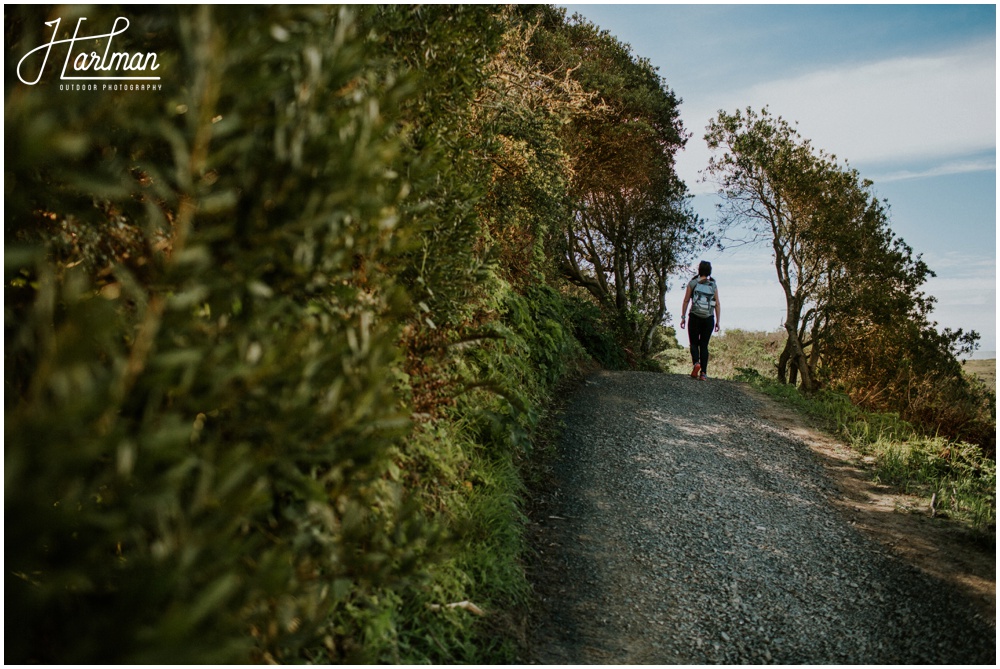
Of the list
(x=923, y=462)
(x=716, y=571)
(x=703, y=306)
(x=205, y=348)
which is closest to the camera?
(x=205, y=348)

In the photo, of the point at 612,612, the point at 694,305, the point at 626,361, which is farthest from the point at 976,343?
the point at 612,612

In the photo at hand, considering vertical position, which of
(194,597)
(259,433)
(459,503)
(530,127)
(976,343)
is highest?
(530,127)

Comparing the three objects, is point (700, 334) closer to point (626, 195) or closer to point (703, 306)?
point (703, 306)

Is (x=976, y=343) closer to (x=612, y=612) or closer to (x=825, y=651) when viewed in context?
(x=825, y=651)


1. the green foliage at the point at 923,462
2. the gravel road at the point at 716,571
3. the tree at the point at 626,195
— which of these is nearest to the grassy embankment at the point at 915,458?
the green foliage at the point at 923,462

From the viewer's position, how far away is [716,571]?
457 centimetres

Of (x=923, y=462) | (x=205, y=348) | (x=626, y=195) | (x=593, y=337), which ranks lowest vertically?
(x=923, y=462)

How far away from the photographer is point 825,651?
149 inches

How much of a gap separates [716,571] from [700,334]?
6631 mm

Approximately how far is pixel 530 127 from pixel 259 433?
677 centimetres

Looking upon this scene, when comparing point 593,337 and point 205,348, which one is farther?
point 593,337

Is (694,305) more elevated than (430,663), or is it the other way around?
(694,305)

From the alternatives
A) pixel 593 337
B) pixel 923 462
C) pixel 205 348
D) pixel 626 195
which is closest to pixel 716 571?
pixel 923 462

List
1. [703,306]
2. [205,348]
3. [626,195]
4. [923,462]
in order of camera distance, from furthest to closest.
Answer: [626,195] < [703,306] < [923,462] < [205,348]
